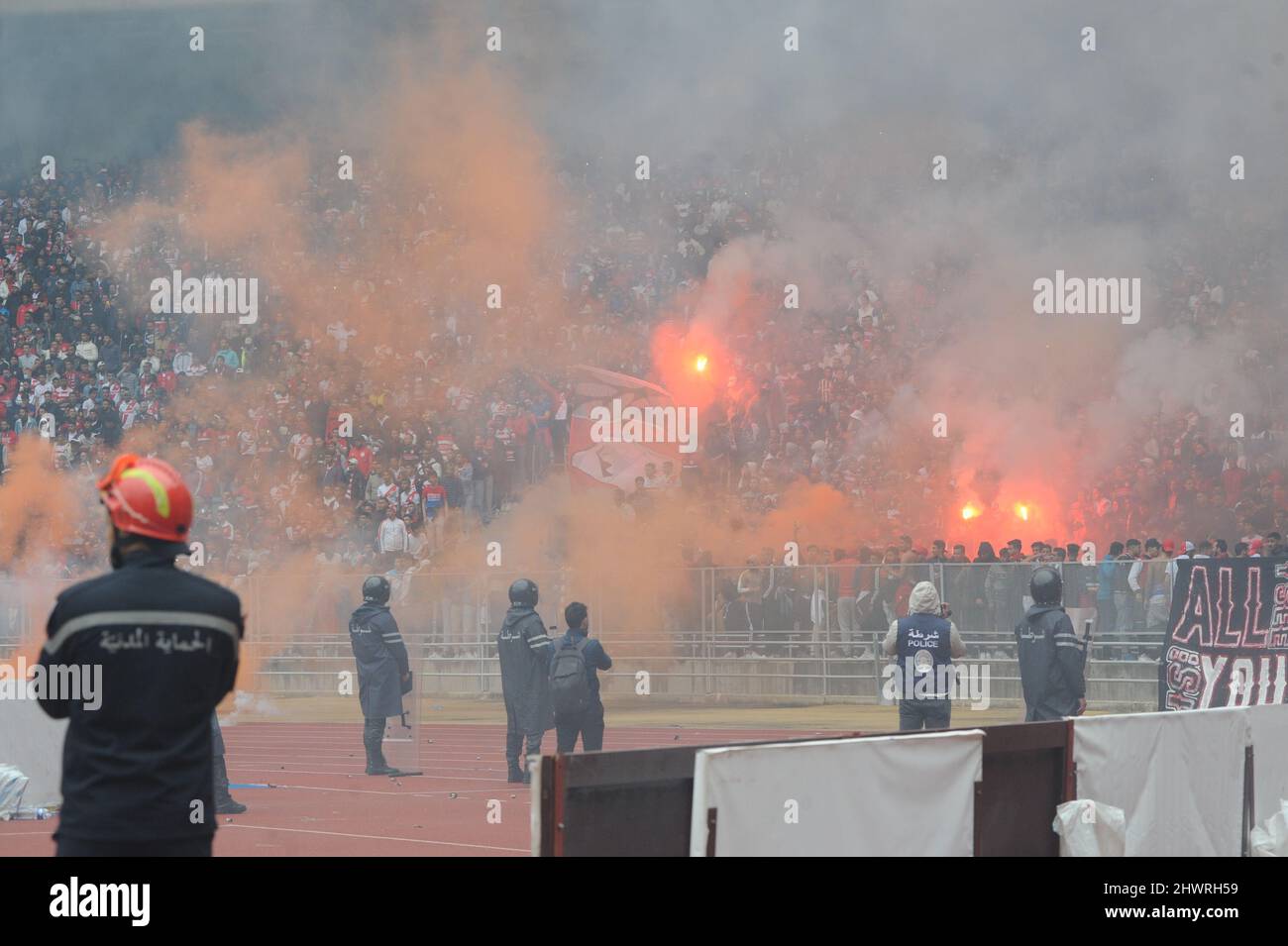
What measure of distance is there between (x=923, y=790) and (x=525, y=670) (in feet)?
24.0

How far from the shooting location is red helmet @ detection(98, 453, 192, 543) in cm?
422

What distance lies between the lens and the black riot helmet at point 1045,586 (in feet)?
35.1

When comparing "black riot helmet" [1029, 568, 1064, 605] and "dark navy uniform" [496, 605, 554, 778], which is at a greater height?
"black riot helmet" [1029, 568, 1064, 605]

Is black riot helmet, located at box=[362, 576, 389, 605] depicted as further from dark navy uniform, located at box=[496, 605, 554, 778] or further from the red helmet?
the red helmet

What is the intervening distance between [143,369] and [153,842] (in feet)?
89.6

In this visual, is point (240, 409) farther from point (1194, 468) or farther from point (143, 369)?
point (1194, 468)

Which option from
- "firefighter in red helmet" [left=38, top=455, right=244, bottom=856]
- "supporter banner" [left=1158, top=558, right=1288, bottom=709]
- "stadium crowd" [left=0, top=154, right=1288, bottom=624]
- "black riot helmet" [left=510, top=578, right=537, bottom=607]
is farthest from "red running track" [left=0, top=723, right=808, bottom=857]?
"firefighter in red helmet" [left=38, top=455, right=244, bottom=856]

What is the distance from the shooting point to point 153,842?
4.14 m

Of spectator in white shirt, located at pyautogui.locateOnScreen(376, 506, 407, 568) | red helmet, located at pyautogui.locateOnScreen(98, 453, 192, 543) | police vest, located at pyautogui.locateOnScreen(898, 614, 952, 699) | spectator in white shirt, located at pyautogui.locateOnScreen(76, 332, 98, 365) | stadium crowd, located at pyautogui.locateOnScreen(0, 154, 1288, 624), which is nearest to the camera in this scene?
red helmet, located at pyautogui.locateOnScreen(98, 453, 192, 543)

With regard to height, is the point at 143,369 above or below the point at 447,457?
above

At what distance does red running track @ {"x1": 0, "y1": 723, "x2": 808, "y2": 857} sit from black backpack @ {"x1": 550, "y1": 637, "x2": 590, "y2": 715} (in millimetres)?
788

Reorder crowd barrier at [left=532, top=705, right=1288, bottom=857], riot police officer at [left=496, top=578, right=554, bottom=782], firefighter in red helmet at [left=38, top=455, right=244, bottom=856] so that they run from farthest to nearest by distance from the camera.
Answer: riot police officer at [left=496, top=578, right=554, bottom=782], crowd barrier at [left=532, top=705, right=1288, bottom=857], firefighter in red helmet at [left=38, top=455, right=244, bottom=856]

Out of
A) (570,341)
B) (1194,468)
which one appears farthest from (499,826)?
(570,341)

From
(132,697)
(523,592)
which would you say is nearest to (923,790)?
(132,697)
